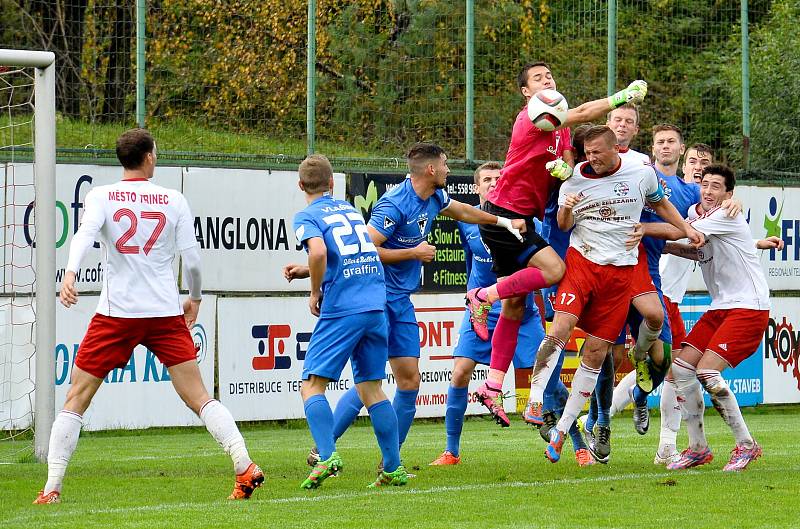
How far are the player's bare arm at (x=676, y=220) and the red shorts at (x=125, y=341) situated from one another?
3571 mm

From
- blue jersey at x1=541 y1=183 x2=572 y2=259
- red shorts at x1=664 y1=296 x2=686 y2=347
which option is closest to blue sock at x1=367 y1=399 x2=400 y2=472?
blue jersey at x1=541 y1=183 x2=572 y2=259

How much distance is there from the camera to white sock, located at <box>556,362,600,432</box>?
940cm

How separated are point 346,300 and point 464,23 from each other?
8.15 meters

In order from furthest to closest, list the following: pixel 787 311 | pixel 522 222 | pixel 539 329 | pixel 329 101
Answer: pixel 787 311
pixel 329 101
pixel 539 329
pixel 522 222

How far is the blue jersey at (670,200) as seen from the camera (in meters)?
10.3

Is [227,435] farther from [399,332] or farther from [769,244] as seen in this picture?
[769,244]

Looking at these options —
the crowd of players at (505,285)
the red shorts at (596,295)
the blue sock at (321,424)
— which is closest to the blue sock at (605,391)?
the crowd of players at (505,285)

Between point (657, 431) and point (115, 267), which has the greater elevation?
point (115, 267)

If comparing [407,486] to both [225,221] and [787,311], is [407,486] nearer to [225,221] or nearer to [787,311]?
[225,221]

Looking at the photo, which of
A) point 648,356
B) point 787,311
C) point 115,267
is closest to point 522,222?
point 648,356

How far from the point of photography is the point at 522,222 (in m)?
9.60

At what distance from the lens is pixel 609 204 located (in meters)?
9.52

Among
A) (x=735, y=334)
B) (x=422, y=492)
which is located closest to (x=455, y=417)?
(x=422, y=492)

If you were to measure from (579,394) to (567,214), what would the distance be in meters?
1.26
